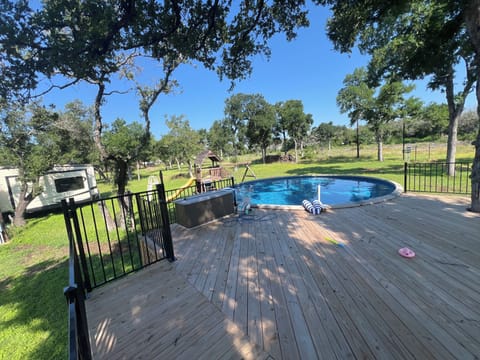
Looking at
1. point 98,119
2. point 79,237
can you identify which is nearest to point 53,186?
point 98,119

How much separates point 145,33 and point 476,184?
23.7ft

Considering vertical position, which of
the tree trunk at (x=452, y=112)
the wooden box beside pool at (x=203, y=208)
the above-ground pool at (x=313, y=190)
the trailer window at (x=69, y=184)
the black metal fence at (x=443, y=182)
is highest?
the tree trunk at (x=452, y=112)

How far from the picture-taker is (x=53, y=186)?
10.2 meters

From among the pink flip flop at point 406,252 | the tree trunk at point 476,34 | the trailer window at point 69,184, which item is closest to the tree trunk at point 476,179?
Result: the tree trunk at point 476,34

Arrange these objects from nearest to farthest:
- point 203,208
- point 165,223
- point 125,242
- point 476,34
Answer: point 165,223
point 476,34
point 203,208
point 125,242

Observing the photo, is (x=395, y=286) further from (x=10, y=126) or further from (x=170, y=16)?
(x=10, y=126)

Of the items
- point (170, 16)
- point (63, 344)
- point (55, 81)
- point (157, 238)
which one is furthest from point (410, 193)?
point (55, 81)

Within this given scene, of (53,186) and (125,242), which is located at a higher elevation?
(53,186)

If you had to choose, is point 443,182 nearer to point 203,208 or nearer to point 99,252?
point 203,208

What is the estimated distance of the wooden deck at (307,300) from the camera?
1.56 meters

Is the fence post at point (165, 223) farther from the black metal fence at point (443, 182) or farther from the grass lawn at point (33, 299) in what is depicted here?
the black metal fence at point (443, 182)

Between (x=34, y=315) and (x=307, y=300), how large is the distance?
167 inches

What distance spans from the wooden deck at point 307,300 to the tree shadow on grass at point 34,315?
1031 mm

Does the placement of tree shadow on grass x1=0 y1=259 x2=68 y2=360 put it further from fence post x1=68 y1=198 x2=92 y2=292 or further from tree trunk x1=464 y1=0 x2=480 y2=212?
tree trunk x1=464 y1=0 x2=480 y2=212
